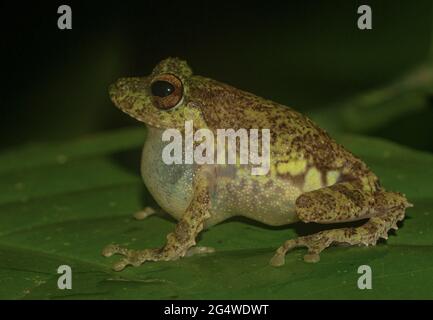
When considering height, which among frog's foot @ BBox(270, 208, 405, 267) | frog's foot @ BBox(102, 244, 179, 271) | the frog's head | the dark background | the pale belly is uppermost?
the dark background

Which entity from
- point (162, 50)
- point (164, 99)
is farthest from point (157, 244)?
point (162, 50)

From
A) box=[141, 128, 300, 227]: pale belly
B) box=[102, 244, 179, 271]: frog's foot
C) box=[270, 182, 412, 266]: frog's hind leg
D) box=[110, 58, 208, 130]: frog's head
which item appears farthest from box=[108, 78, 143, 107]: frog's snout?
box=[270, 182, 412, 266]: frog's hind leg

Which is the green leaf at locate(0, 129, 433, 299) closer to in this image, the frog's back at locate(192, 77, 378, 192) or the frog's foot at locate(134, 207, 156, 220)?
the frog's foot at locate(134, 207, 156, 220)

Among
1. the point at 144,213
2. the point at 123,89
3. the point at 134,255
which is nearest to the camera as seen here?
the point at 134,255

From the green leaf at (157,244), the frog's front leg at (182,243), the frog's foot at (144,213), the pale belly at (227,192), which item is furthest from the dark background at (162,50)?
the frog's front leg at (182,243)

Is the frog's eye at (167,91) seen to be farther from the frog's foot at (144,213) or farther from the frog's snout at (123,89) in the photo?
the frog's foot at (144,213)

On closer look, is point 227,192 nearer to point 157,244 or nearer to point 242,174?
point 242,174
